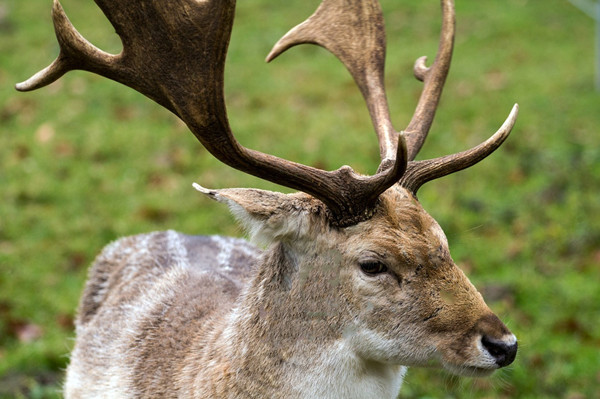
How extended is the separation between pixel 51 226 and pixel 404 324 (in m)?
4.73

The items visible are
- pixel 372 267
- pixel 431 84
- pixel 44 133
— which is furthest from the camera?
pixel 44 133

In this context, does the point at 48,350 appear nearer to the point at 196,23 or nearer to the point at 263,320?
the point at 263,320

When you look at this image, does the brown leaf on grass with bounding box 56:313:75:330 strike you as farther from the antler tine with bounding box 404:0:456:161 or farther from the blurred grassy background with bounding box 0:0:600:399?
the antler tine with bounding box 404:0:456:161

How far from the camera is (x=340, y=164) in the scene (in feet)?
27.1

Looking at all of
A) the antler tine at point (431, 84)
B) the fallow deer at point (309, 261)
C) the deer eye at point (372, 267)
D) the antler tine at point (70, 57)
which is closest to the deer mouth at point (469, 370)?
the fallow deer at point (309, 261)

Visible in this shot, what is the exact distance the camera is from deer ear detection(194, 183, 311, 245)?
3.06 m

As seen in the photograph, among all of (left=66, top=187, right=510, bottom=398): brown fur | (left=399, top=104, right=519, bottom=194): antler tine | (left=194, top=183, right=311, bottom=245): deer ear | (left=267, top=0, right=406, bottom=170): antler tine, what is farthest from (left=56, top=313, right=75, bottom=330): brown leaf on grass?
(left=399, top=104, right=519, bottom=194): antler tine

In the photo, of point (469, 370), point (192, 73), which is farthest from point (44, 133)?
point (469, 370)

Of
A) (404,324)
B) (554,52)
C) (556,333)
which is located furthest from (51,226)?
(554,52)

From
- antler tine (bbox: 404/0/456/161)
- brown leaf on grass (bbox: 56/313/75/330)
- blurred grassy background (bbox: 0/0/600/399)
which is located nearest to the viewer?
antler tine (bbox: 404/0/456/161)

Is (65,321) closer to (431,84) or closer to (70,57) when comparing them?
(70,57)

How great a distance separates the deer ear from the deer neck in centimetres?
13

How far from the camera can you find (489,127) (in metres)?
9.16

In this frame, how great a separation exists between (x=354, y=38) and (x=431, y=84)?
1.69ft
